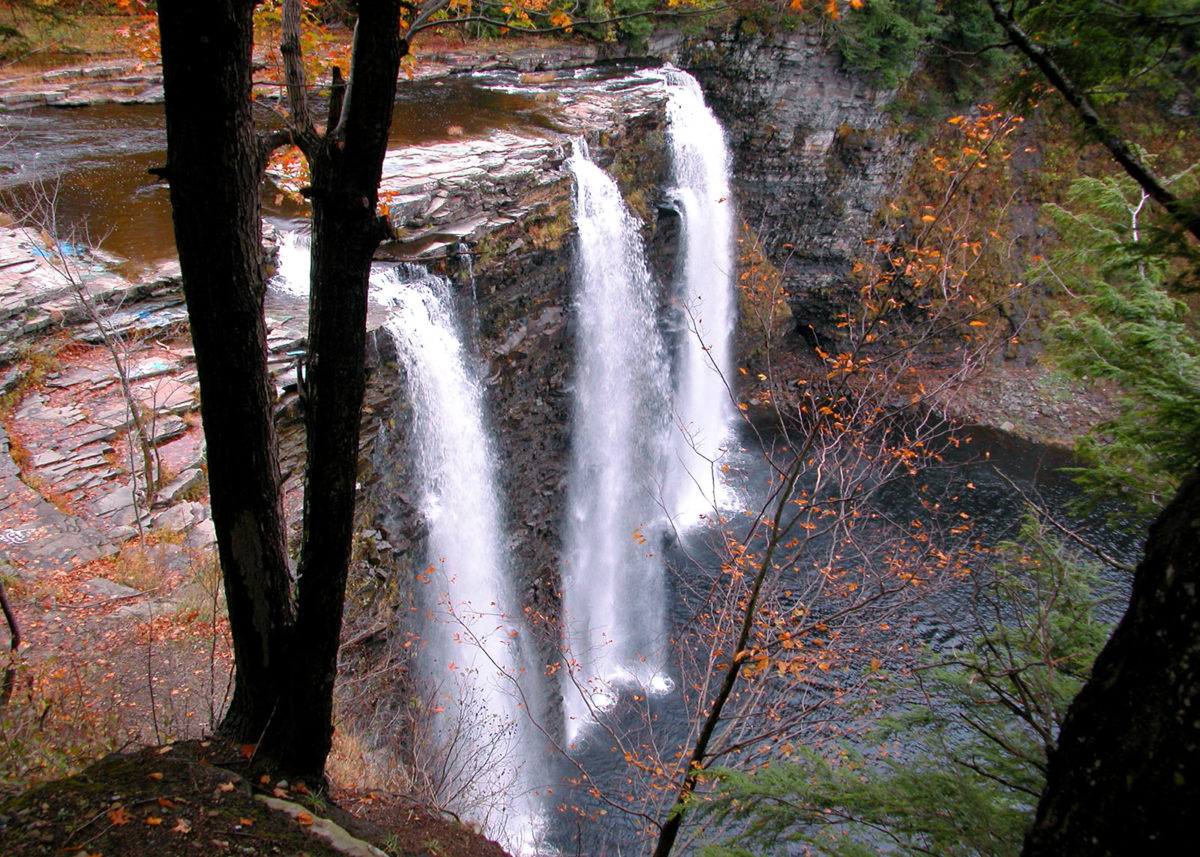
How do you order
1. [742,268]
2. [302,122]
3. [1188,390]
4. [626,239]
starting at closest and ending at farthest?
[302,122] → [1188,390] → [626,239] → [742,268]

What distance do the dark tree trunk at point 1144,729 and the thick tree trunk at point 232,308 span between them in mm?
3254

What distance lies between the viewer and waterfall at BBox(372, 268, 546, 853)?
9516 millimetres

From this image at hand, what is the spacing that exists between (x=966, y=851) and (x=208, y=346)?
13.5 ft

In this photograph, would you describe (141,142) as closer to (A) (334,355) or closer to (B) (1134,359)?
(A) (334,355)

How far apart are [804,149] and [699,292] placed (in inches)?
237

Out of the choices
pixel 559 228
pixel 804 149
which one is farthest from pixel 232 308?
pixel 804 149

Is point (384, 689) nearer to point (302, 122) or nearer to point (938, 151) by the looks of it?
point (302, 122)

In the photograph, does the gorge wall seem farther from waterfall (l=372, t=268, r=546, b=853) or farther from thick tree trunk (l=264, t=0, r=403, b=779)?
thick tree trunk (l=264, t=0, r=403, b=779)

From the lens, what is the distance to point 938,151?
21625 millimetres

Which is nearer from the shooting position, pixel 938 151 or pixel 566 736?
pixel 566 736

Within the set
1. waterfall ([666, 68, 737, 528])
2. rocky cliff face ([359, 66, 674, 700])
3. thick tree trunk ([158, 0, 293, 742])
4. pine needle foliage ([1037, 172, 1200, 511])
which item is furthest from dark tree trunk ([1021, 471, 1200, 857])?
waterfall ([666, 68, 737, 528])

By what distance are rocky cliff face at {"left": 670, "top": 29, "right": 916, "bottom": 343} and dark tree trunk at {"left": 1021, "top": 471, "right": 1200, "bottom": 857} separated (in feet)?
58.0

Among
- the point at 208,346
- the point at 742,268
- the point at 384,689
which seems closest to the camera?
the point at 208,346

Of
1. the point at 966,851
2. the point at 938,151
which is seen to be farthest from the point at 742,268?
the point at 966,851
